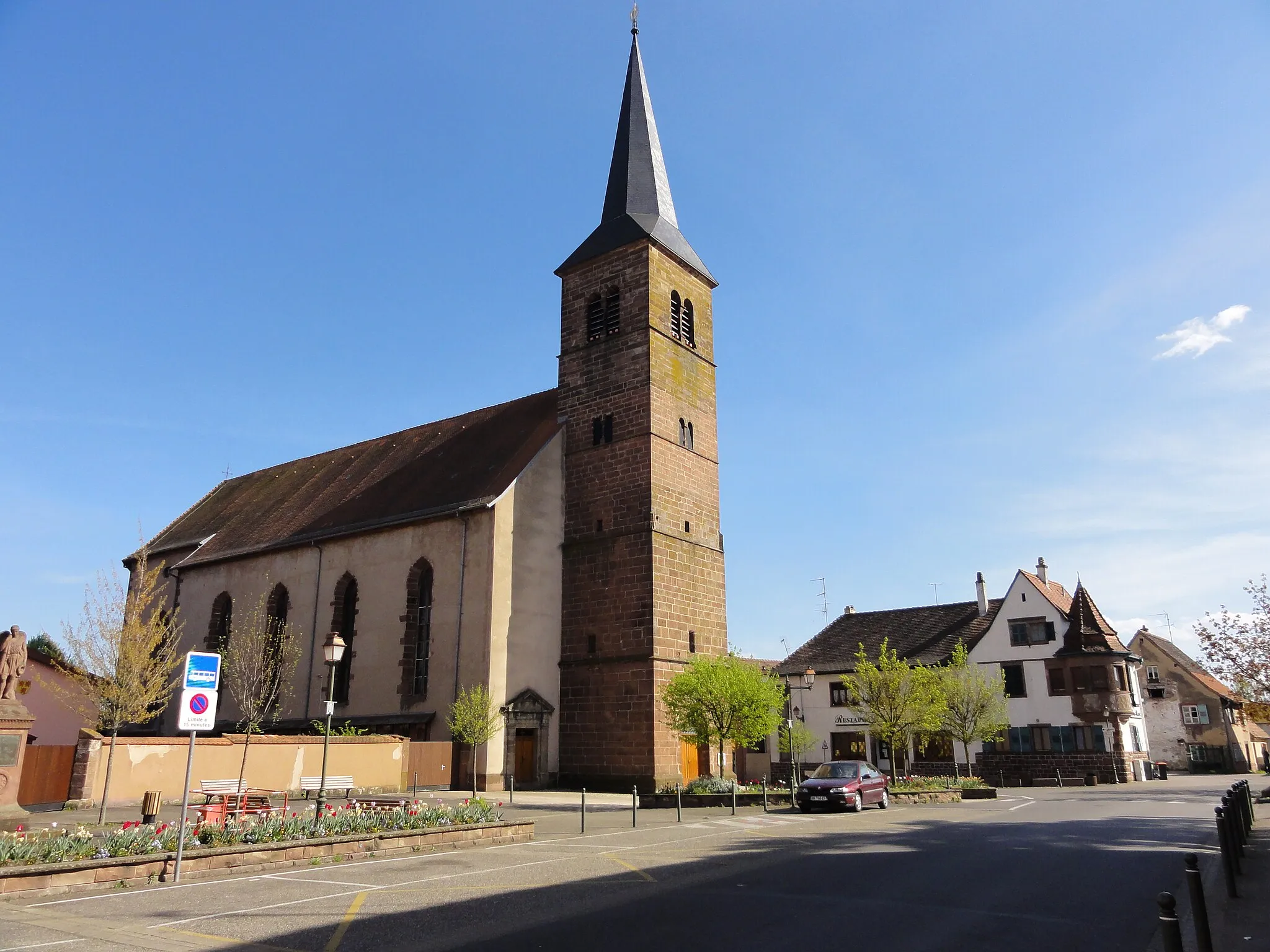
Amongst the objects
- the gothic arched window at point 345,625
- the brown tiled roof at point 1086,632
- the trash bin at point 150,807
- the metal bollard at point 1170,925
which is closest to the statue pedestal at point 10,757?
the trash bin at point 150,807

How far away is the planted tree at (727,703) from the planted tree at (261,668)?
15.4 meters

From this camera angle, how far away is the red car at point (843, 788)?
72.3 ft

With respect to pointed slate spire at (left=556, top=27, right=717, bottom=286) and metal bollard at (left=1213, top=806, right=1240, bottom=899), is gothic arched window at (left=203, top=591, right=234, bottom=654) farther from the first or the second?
metal bollard at (left=1213, top=806, right=1240, bottom=899)

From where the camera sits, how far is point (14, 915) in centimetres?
905

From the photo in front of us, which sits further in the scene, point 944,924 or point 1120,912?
point 1120,912

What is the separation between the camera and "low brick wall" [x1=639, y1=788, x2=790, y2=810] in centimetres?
2369

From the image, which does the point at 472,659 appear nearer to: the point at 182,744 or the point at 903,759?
the point at 182,744

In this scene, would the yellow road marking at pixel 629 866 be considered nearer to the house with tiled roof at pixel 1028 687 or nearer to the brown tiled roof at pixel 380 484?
the brown tiled roof at pixel 380 484

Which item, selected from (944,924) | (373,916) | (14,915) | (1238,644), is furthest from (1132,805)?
(14,915)

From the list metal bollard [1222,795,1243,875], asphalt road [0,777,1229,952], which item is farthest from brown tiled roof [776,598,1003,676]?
metal bollard [1222,795,1243,875]

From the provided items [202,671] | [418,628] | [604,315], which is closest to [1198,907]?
[202,671]

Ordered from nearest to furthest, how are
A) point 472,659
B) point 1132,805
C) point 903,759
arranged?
point 1132,805 < point 472,659 < point 903,759

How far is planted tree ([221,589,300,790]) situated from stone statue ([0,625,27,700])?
55.0 ft

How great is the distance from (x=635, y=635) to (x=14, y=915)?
2111 centimetres
